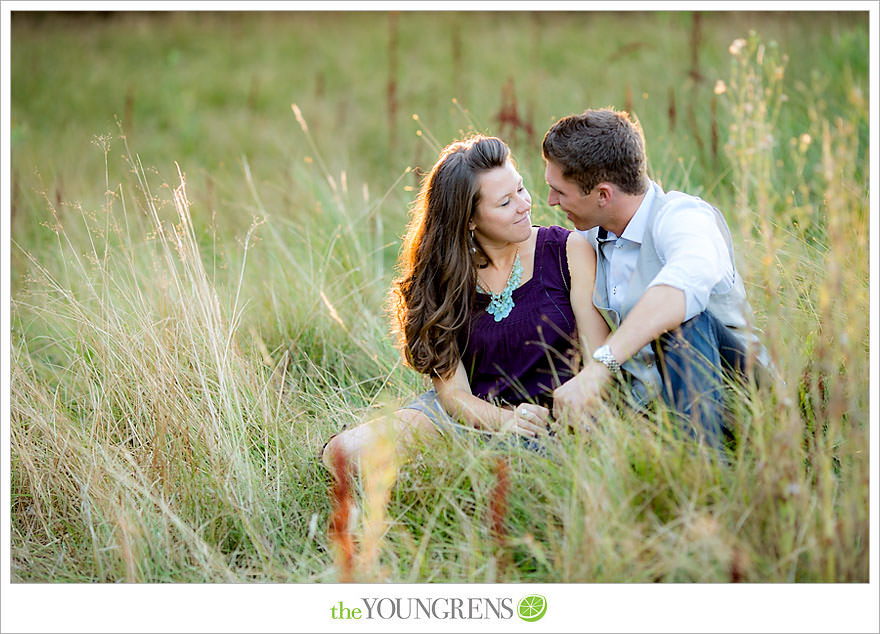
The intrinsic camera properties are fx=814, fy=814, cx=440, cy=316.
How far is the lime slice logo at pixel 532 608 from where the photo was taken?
1969 millimetres

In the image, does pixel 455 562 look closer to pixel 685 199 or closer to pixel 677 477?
pixel 677 477

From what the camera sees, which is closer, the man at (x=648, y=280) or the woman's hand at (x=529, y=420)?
the man at (x=648, y=280)

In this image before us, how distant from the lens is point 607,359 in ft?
7.09

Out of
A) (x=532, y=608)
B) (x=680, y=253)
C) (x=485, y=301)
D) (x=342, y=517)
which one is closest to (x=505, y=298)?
(x=485, y=301)

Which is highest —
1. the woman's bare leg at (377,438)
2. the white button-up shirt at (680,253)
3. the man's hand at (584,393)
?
the white button-up shirt at (680,253)

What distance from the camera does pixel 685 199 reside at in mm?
2322

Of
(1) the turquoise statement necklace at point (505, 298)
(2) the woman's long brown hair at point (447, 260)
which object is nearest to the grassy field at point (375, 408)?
(2) the woman's long brown hair at point (447, 260)

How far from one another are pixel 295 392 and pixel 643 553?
1580 millimetres

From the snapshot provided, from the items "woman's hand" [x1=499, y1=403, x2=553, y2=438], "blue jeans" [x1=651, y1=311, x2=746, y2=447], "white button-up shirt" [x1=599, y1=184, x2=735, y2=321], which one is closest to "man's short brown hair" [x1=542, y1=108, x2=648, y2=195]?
"white button-up shirt" [x1=599, y1=184, x2=735, y2=321]

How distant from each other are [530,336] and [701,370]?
22.2 inches

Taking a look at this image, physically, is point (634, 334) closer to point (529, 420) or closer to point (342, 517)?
point (529, 420)

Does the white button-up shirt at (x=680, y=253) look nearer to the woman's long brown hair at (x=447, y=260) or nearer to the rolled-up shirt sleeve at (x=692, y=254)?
the rolled-up shirt sleeve at (x=692, y=254)

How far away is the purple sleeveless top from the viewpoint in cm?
253

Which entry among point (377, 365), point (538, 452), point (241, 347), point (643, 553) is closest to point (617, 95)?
point (377, 365)
